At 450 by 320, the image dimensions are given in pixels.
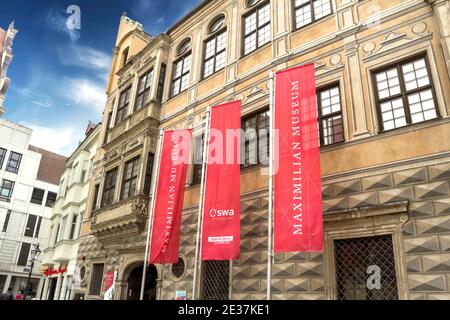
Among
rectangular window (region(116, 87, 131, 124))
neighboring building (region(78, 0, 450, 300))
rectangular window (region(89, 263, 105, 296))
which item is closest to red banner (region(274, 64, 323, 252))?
neighboring building (region(78, 0, 450, 300))

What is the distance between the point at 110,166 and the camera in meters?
18.2

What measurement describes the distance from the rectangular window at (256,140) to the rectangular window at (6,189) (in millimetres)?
44704

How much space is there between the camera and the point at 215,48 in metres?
15.0

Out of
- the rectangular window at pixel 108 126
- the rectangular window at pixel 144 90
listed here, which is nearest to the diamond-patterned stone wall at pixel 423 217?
the rectangular window at pixel 144 90

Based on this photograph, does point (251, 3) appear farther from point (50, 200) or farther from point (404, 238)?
point (50, 200)

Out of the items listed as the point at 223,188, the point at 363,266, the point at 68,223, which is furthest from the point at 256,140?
the point at 68,223

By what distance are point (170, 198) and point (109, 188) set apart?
7439mm

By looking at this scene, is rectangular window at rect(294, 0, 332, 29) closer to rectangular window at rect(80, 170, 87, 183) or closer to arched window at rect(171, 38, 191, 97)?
arched window at rect(171, 38, 191, 97)

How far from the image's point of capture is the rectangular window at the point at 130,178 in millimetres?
15820

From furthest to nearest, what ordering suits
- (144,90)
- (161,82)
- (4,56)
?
1. (4,56)
2. (144,90)
3. (161,82)

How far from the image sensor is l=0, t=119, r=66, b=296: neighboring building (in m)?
44.1

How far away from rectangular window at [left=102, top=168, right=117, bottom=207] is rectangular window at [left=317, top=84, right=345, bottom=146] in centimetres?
1133

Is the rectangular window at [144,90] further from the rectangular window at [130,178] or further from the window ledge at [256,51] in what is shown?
the window ledge at [256,51]
